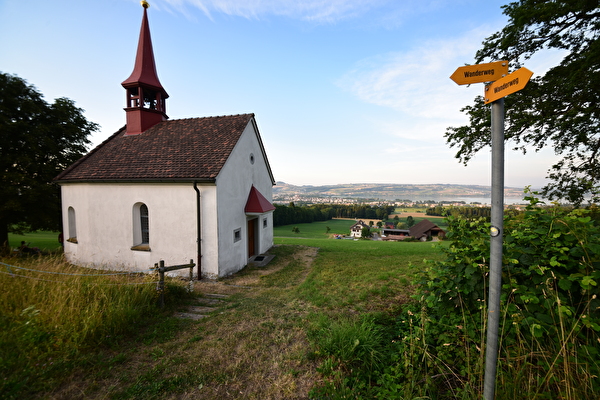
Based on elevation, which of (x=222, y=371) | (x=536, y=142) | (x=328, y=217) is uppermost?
(x=536, y=142)

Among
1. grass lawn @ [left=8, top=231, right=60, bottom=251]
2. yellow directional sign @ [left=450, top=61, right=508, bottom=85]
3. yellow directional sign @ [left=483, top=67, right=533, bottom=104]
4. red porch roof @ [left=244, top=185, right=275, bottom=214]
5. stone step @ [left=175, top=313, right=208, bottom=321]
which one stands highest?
yellow directional sign @ [left=450, top=61, right=508, bottom=85]

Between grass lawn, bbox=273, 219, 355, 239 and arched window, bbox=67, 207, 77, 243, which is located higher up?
arched window, bbox=67, 207, 77, 243

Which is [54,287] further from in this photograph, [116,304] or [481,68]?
Answer: [481,68]

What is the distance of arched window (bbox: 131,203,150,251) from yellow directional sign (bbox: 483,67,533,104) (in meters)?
12.3

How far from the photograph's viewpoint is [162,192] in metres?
9.98

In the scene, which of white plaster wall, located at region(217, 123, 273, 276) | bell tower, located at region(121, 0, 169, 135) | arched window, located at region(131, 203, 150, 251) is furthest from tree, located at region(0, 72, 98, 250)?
white plaster wall, located at region(217, 123, 273, 276)

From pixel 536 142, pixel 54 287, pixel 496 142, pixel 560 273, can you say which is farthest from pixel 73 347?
pixel 536 142

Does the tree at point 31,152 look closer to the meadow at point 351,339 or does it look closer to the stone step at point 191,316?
the meadow at point 351,339

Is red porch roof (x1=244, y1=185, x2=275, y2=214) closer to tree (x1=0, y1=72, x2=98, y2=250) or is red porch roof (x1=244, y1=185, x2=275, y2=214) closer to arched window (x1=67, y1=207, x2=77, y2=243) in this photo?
arched window (x1=67, y1=207, x2=77, y2=243)

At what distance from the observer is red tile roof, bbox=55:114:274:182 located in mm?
9906

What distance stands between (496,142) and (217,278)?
10.1m

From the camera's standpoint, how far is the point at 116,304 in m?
4.83

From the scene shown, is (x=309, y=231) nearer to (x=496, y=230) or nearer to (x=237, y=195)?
(x=237, y=195)

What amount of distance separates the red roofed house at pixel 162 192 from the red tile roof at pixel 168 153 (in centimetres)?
6
